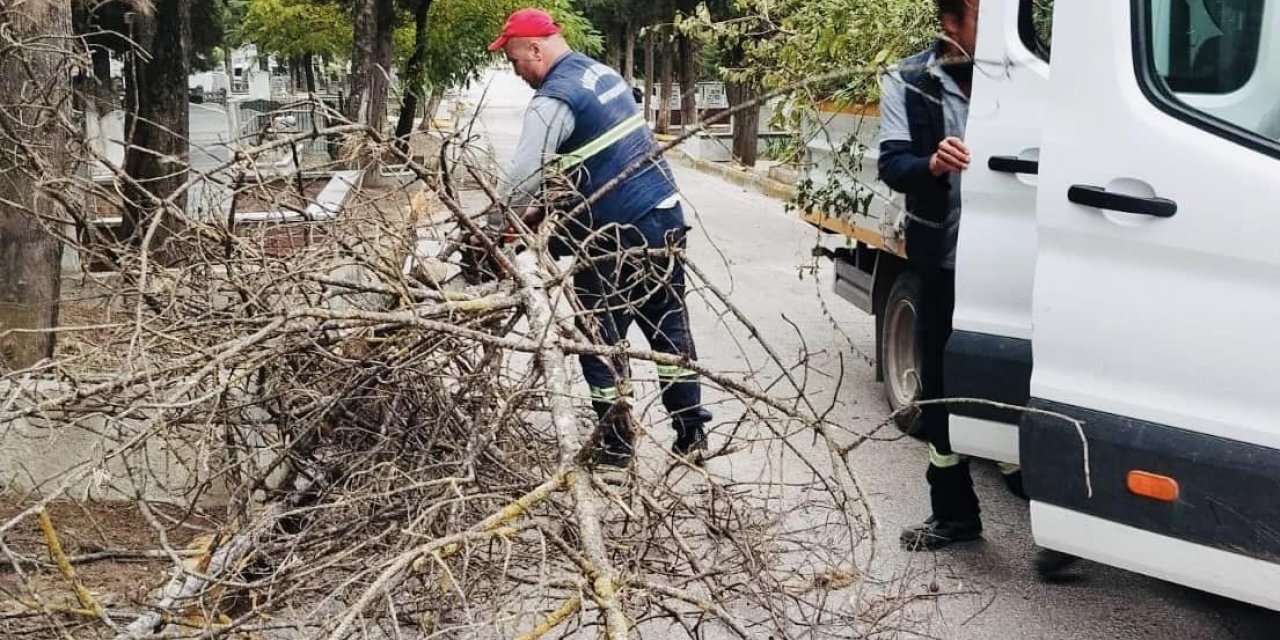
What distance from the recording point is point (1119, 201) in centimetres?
316

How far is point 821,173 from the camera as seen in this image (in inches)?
258

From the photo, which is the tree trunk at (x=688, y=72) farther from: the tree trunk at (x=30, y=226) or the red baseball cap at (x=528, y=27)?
the tree trunk at (x=30, y=226)

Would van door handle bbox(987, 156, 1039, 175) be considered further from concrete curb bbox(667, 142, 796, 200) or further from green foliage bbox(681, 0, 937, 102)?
concrete curb bbox(667, 142, 796, 200)

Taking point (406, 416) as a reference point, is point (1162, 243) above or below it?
above

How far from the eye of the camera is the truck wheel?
19.0 ft

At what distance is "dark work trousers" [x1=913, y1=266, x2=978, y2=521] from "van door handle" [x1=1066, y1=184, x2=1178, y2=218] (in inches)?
42.1

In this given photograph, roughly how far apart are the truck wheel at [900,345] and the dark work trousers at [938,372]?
115 cm

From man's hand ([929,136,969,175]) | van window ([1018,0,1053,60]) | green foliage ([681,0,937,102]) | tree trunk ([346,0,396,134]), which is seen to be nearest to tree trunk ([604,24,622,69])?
tree trunk ([346,0,396,134])

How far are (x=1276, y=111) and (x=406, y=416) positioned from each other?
2.44 meters

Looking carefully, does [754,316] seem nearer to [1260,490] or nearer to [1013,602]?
[1013,602]

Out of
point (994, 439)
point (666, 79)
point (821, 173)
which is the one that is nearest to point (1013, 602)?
point (994, 439)

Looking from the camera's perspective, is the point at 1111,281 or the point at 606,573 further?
the point at 1111,281

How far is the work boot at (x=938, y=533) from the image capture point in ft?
15.1

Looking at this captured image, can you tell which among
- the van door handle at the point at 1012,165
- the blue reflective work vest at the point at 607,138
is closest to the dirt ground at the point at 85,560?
the blue reflective work vest at the point at 607,138
